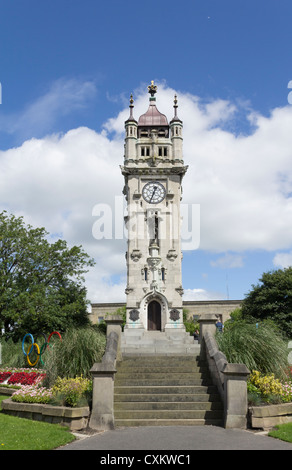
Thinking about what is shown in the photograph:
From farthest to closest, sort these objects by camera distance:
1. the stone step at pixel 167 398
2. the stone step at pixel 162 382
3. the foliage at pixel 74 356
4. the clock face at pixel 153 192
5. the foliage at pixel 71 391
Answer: the clock face at pixel 153 192 < the foliage at pixel 74 356 < the stone step at pixel 162 382 < the stone step at pixel 167 398 < the foliage at pixel 71 391

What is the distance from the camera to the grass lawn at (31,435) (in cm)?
840

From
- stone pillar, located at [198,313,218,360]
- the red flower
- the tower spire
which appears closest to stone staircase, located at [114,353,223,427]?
stone pillar, located at [198,313,218,360]

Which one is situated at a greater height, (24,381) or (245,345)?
(245,345)

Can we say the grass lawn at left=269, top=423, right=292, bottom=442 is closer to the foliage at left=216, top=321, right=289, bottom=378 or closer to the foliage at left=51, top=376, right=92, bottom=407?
the foliage at left=216, top=321, right=289, bottom=378

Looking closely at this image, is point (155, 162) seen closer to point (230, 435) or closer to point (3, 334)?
point (3, 334)

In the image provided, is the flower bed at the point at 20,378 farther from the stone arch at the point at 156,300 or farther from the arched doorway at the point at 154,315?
the arched doorway at the point at 154,315

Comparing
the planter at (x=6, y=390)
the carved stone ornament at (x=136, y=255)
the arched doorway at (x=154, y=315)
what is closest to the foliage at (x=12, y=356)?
the planter at (x=6, y=390)

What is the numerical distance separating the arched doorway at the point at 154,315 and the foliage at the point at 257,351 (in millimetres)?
24306

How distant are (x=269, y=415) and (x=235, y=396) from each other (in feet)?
3.08

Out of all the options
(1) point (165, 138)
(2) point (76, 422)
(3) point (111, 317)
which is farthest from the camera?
(1) point (165, 138)

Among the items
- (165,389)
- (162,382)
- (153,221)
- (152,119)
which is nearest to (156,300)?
(153,221)
